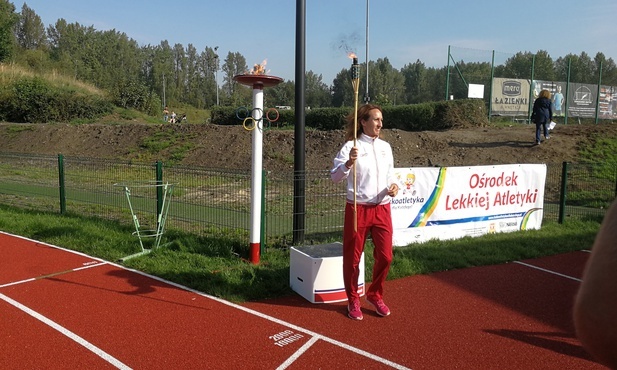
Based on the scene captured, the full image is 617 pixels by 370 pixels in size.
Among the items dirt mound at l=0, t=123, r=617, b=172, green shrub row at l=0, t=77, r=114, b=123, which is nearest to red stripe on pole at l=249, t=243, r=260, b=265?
dirt mound at l=0, t=123, r=617, b=172

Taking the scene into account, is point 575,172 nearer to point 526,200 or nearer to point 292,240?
point 526,200

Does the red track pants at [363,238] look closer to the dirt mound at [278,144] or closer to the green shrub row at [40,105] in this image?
the dirt mound at [278,144]

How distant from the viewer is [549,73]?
25391 mm

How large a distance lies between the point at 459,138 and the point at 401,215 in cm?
1156

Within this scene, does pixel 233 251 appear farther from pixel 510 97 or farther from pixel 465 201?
pixel 510 97

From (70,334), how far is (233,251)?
301 centimetres

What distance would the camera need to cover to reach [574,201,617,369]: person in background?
0.98 m

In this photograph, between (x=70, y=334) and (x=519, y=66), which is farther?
(x=519, y=66)

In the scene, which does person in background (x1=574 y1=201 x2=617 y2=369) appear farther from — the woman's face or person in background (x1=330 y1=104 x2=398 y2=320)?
the woman's face

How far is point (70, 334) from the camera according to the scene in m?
4.71

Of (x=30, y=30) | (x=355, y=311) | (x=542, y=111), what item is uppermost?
(x=30, y=30)

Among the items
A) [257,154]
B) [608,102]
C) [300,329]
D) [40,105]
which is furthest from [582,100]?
[40,105]

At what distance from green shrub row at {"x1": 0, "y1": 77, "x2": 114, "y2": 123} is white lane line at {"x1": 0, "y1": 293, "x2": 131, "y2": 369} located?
115 ft

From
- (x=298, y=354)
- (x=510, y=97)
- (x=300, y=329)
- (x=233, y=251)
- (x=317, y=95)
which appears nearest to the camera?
(x=298, y=354)
